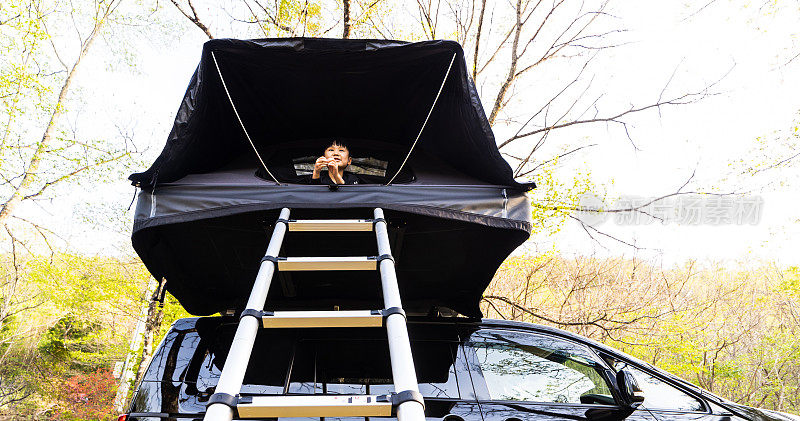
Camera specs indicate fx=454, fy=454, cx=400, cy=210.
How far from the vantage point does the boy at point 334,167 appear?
2.79 meters

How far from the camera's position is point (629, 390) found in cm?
262

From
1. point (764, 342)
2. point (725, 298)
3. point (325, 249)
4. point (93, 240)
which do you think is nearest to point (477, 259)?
point (325, 249)

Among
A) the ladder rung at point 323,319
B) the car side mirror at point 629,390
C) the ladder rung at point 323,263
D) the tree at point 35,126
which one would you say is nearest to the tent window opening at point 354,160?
the ladder rung at point 323,263

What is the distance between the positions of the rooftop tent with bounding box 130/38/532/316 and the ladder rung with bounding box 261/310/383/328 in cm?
78

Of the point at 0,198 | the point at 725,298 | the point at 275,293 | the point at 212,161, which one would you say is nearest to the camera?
the point at 212,161

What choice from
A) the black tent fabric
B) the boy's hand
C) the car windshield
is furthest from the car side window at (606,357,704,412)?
the boy's hand

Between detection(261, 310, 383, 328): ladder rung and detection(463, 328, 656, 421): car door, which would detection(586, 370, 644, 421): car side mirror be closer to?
detection(463, 328, 656, 421): car door

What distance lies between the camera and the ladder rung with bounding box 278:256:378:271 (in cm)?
191

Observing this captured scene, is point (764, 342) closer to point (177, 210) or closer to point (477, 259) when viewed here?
point (477, 259)

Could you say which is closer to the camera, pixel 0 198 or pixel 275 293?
pixel 275 293

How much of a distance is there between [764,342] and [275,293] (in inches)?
564

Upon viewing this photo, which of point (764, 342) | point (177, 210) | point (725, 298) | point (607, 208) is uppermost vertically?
point (607, 208)

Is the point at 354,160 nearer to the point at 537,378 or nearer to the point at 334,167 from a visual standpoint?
the point at 334,167

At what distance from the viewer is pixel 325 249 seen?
3.12 m
